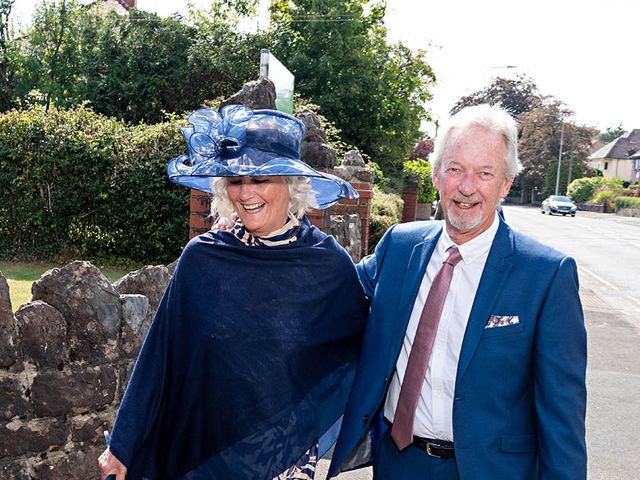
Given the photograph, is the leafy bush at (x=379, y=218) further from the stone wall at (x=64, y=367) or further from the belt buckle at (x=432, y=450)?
the belt buckle at (x=432, y=450)

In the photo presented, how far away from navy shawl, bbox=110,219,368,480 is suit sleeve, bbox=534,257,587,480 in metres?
0.82

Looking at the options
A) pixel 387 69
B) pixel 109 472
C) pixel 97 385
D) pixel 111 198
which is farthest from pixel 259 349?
pixel 387 69

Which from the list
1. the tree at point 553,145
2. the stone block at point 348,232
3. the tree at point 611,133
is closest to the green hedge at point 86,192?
the stone block at point 348,232

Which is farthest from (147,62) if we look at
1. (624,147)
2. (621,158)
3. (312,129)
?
(624,147)

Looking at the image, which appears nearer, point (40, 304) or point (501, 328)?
point (501, 328)

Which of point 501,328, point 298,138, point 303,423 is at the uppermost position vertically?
point 298,138

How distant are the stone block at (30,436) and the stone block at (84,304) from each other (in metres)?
0.33

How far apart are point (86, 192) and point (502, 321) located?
20.8 feet

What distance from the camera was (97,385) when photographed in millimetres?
3076

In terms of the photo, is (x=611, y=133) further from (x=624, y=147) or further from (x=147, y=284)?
(x=147, y=284)

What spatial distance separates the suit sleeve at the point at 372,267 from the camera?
8.31 ft

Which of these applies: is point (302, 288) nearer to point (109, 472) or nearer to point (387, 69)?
point (109, 472)

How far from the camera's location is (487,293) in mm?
2129

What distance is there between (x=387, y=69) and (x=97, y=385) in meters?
19.3
